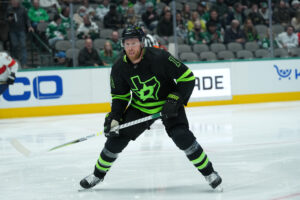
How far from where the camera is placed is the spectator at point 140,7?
10.1 m

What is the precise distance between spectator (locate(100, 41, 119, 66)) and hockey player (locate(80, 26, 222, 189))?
6.12m

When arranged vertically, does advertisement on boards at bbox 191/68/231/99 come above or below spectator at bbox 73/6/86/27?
below

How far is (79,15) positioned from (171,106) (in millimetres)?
6770

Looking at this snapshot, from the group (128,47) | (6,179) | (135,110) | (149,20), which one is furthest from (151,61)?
(149,20)

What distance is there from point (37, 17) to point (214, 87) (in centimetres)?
380

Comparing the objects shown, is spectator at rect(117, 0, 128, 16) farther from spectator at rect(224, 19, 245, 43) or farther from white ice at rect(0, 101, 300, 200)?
white ice at rect(0, 101, 300, 200)

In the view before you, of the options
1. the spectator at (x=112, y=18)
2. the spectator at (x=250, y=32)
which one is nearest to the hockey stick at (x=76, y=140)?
the spectator at (x=112, y=18)

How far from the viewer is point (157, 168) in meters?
4.19

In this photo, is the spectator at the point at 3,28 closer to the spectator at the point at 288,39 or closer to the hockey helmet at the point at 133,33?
the spectator at the point at 288,39

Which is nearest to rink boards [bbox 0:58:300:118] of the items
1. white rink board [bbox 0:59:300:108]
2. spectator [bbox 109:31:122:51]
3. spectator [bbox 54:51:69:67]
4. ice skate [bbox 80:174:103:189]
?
A: white rink board [bbox 0:59:300:108]

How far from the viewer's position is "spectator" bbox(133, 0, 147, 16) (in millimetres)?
10062

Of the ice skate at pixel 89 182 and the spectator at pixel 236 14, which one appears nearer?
the ice skate at pixel 89 182

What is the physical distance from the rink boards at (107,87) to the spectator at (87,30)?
650mm

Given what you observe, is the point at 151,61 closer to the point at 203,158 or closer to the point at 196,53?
the point at 203,158
